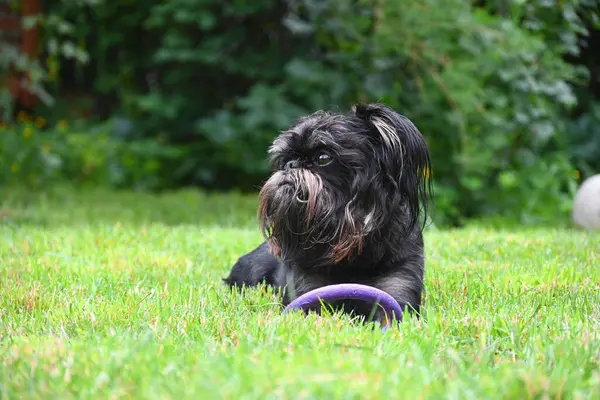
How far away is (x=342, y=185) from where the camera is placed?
3.66m

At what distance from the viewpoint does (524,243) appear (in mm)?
5758

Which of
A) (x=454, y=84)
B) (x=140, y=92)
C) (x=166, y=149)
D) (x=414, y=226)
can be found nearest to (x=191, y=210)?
(x=166, y=149)

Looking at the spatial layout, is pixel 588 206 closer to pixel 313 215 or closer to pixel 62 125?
pixel 313 215

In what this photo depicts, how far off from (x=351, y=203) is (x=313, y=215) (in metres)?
0.20

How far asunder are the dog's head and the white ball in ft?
13.8

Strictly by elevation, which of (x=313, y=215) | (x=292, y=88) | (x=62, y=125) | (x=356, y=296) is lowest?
(x=62, y=125)

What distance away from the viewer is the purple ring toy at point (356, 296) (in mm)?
3297

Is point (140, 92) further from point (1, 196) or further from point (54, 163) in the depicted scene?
point (1, 196)

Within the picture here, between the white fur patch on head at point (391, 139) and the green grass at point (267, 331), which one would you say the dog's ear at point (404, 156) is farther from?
→ the green grass at point (267, 331)

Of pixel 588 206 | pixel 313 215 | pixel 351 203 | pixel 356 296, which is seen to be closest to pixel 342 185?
pixel 351 203

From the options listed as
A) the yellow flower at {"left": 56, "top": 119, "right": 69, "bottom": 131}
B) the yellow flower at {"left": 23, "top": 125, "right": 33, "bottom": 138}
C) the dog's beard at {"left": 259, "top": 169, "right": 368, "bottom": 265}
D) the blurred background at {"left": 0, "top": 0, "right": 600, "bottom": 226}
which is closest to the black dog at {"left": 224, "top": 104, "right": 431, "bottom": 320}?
the dog's beard at {"left": 259, "top": 169, "right": 368, "bottom": 265}

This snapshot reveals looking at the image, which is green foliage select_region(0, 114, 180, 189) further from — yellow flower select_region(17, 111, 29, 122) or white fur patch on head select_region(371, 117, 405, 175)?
white fur patch on head select_region(371, 117, 405, 175)

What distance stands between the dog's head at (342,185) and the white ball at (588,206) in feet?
13.8

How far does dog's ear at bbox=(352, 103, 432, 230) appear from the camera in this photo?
3682 mm
